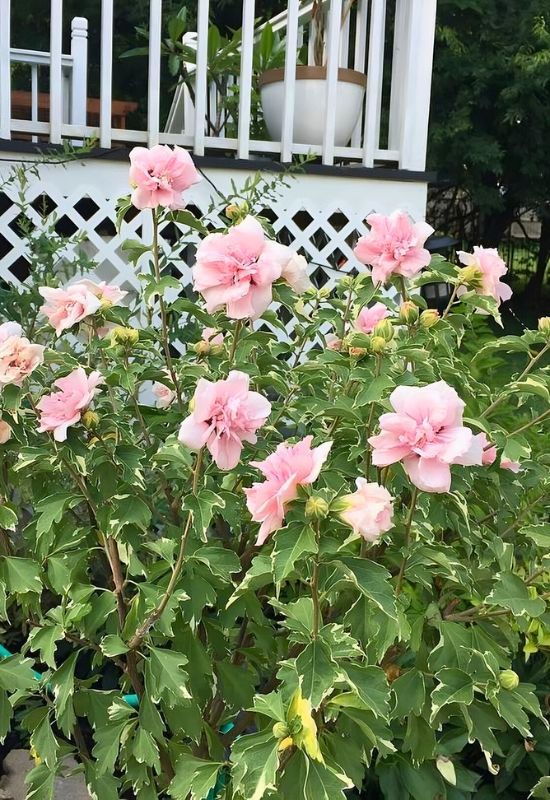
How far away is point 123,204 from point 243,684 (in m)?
0.98

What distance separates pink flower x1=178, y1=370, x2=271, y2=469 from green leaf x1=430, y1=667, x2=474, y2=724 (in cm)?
48

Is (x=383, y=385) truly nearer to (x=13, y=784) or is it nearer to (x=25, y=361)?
(x=25, y=361)

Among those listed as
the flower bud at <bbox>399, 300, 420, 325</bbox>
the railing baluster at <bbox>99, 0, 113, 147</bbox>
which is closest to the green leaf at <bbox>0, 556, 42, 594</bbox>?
the flower bud at <bbox>399, 300, 420, 325</bbox>

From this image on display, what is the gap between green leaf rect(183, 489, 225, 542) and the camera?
1.29 meters

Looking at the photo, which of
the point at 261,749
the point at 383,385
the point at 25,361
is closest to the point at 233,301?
the point at 383,385

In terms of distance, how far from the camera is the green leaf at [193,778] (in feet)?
4.37

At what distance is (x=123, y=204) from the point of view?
1.79m

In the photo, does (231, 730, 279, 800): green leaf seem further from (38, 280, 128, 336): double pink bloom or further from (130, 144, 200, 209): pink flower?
(130, 144, 200, 209): pink flower

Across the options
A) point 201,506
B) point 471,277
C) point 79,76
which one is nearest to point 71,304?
point 201,506

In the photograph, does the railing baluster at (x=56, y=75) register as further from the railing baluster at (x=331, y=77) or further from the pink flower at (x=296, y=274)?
the pink flower at (x=296, y=274)

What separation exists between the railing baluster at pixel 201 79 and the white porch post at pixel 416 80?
2.97 ft

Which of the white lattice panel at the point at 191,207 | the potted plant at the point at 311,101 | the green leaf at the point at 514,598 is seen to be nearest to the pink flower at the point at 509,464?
the green leaf at the point at 514,598

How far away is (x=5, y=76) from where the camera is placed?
3.26 metres

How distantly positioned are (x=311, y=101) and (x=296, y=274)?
239 cm
